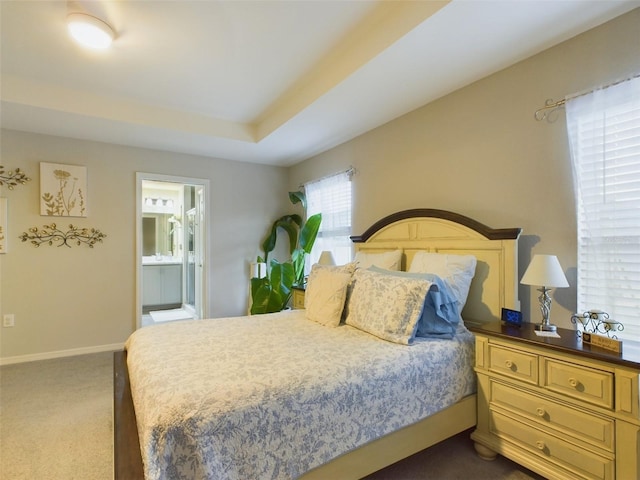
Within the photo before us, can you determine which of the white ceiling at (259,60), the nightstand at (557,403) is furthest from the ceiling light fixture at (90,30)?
the nightstand at (557,403)

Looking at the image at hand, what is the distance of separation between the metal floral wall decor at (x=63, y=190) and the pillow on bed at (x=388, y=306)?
345 centimetres

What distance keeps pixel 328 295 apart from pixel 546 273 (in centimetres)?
137

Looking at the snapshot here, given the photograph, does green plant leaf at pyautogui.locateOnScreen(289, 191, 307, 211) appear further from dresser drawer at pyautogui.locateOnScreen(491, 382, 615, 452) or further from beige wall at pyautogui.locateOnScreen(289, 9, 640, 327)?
dresser drawer at pyautogui.locateOnScreen(491, 382, 615, 452)

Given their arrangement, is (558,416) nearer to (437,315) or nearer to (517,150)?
(437,315)

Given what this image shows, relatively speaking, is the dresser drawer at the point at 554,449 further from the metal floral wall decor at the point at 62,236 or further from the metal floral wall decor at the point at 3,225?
the metal floral wall decor at the point at 3,225

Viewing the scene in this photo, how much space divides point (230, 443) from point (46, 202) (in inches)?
150

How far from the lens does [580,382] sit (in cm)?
151

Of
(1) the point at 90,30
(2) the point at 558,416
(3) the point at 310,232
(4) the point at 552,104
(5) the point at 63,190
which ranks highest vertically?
(1) the point at 90,30

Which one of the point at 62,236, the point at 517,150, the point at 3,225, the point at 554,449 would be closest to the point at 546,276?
the point at 554,449

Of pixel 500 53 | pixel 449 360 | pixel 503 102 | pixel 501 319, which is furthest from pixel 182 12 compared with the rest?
pixel 501 319

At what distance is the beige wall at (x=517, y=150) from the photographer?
1.93m

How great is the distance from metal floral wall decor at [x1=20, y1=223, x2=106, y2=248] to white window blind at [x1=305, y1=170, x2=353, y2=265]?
2625mm

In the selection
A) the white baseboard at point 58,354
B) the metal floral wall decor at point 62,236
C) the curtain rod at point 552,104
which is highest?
the curtain rod at point 552,104

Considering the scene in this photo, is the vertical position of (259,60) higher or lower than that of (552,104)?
higher
